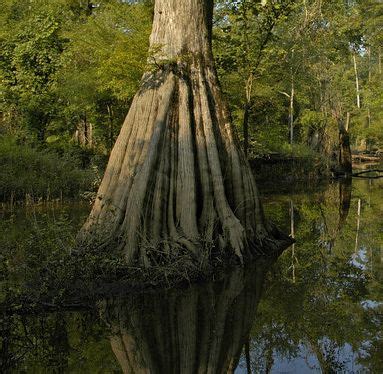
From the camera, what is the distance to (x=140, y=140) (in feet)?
26.6

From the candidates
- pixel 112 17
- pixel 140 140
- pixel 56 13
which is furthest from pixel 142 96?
pixel 56 13

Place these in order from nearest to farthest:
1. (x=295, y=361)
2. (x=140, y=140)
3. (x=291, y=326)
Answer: (x=295, y=361) → (x=291, y=326) → (x=140, y=140)

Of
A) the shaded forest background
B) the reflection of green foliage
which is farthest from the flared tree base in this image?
the shaded forest background

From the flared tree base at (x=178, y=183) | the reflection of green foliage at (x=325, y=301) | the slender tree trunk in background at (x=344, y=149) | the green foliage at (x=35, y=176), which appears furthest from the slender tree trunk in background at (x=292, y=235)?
the slender tree trunk in background at (x=344, y=149)

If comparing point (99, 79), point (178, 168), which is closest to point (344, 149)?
point (99, 79)

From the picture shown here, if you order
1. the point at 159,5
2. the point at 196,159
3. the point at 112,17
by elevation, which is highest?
the point at 112,17

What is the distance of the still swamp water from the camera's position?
469cm

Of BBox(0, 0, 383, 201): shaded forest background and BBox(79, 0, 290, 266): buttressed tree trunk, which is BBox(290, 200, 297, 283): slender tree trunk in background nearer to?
BBox(79, 0, 290, 266): buttressed tree trunk

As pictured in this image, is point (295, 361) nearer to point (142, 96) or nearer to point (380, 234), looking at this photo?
point (142, 96)

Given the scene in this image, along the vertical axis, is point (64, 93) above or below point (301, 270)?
above

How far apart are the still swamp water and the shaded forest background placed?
7.33 m

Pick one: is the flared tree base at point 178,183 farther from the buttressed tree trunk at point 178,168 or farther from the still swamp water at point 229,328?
the still swamp water at point 229,328

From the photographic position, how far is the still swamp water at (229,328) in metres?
4.69

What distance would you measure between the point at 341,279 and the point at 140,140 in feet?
12.2
